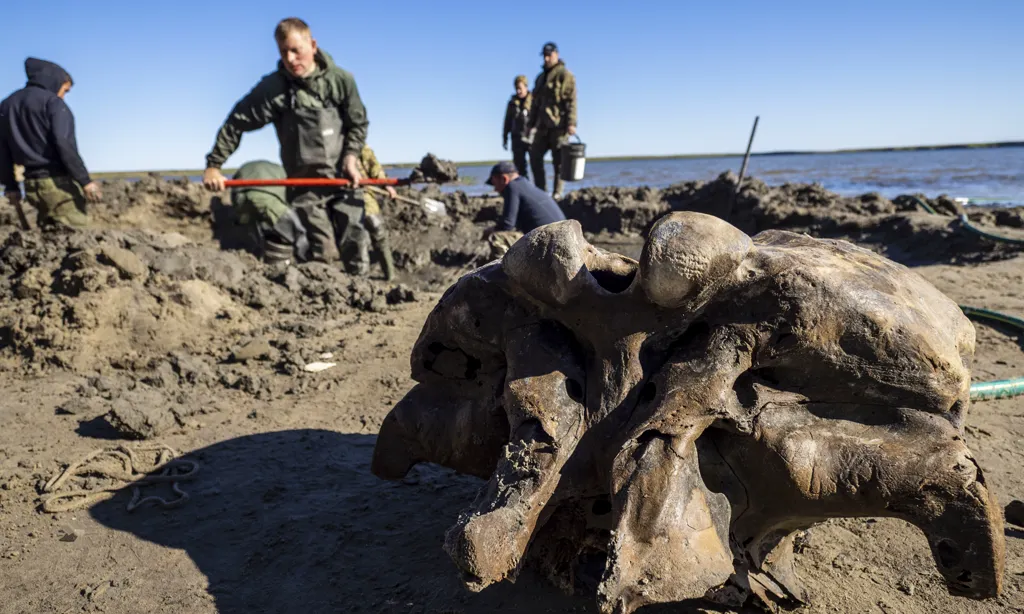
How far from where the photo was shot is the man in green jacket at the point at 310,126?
21.1 ft

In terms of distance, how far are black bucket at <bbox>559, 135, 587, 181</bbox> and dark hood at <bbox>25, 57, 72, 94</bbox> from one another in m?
6.61

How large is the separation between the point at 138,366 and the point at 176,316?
0.61 meters

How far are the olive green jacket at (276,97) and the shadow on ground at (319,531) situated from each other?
3.87m

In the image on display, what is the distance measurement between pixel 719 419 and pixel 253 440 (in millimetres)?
2656

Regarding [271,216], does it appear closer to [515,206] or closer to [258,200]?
[258,200]

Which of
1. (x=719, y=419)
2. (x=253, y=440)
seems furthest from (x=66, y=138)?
(x=719, y=419)

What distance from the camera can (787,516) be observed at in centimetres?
199

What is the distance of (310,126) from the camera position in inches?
268

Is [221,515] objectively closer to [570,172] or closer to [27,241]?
[27,241]

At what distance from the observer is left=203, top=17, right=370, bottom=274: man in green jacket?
6.44m

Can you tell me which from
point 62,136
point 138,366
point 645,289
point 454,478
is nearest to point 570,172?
point 62,136

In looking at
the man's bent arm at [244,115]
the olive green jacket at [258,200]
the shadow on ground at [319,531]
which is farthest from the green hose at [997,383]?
the olive green jacket at [258,200]

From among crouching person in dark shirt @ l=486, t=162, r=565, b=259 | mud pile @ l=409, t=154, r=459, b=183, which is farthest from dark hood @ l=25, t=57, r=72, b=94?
Result: crouching person in dark shirt @ l=486, t=162, r=565, b=259

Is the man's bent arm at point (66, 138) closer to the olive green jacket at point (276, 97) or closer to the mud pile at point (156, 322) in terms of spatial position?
the mud pile at point (156, 322)
